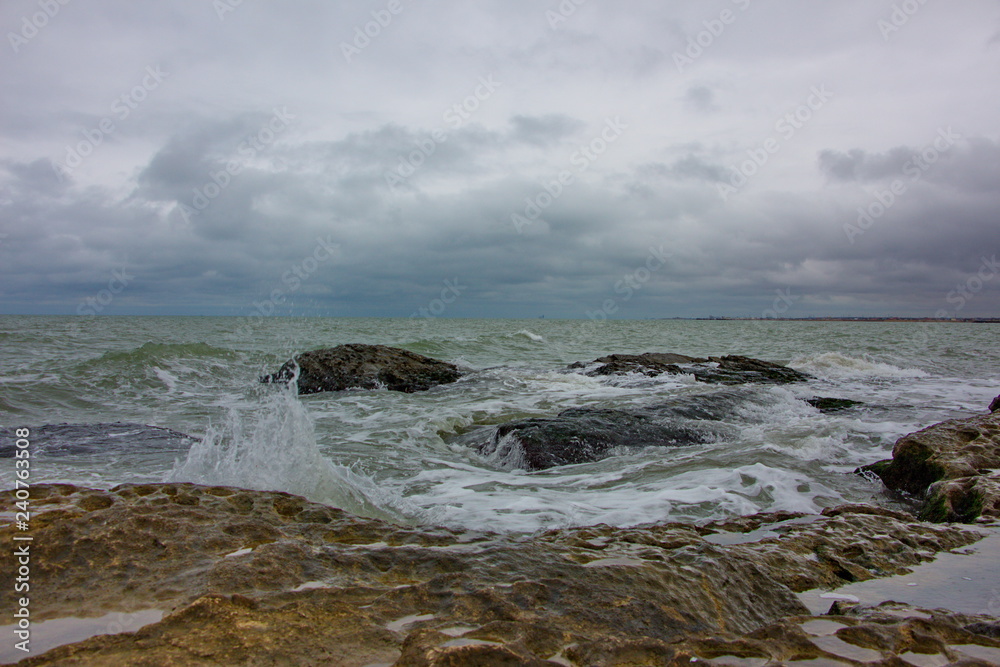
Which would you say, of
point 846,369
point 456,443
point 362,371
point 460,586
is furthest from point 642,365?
point 460,586

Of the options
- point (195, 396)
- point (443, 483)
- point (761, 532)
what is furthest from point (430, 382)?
point (761, 532)

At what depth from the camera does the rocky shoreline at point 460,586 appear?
185 cm

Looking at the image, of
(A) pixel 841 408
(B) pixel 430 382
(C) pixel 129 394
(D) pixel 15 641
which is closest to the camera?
(D) pixel 15 641

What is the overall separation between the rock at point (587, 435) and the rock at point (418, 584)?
3.13m

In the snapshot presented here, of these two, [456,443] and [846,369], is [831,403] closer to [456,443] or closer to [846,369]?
[456,443]

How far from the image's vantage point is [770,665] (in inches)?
70.8

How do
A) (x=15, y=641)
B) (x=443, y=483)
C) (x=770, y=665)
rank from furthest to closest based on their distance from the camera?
(x=443, y=483) → (x=15, y=641) → (x=770, y=665)

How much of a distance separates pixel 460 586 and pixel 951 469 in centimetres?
469

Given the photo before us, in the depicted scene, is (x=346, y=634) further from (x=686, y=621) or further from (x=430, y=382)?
(x=430, y=382)

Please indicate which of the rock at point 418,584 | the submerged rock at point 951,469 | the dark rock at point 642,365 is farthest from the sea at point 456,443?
the rock at point 418,584

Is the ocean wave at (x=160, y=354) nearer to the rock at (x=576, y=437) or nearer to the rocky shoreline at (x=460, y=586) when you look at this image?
the rock at (x=576, y=437)

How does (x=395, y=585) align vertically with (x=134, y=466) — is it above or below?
above

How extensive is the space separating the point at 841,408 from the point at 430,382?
8370 millimetres

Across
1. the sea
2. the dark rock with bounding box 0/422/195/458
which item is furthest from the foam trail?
the dark rock with bounding box 0/422/195/458
